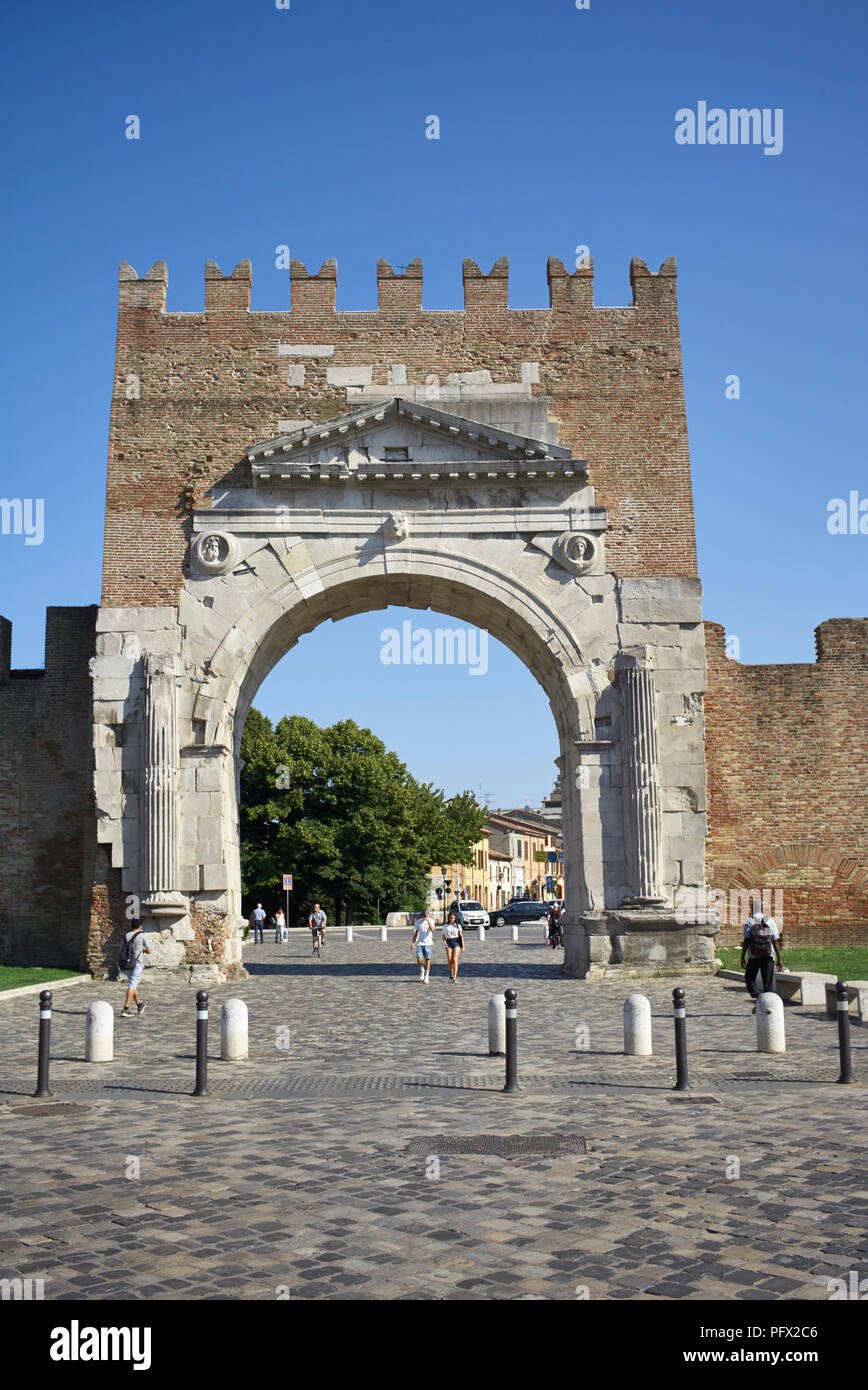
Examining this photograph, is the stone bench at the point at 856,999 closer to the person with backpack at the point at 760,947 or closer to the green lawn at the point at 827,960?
the person with backpack at the point at 760,947

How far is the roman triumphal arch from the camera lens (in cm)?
2061

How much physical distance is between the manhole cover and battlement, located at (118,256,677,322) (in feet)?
55.4

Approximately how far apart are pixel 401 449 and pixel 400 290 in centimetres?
343

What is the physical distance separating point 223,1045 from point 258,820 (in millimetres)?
45141

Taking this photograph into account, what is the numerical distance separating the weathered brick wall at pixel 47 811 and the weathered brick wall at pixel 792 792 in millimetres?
12417

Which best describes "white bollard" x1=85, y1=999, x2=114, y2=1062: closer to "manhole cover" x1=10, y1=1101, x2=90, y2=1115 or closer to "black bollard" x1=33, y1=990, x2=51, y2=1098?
"black bollard" x1=33, y1=990, x2=51, y2=1098

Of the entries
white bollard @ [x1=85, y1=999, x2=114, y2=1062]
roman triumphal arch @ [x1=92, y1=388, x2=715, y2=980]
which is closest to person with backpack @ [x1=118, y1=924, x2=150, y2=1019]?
roman triumphal arch @ [x1=92, y1=388, x2=715, y2=980]

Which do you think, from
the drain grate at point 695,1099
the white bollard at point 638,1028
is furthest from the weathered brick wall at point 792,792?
the drain grate at point 695,1099

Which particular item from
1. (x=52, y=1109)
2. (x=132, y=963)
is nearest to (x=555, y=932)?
(x=132, y=963)

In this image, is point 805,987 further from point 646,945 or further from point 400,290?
point 400,290

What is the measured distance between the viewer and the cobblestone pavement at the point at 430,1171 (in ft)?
16.4

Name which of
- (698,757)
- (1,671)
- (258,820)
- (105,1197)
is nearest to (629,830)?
(698,757)

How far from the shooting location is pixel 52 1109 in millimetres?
8977
